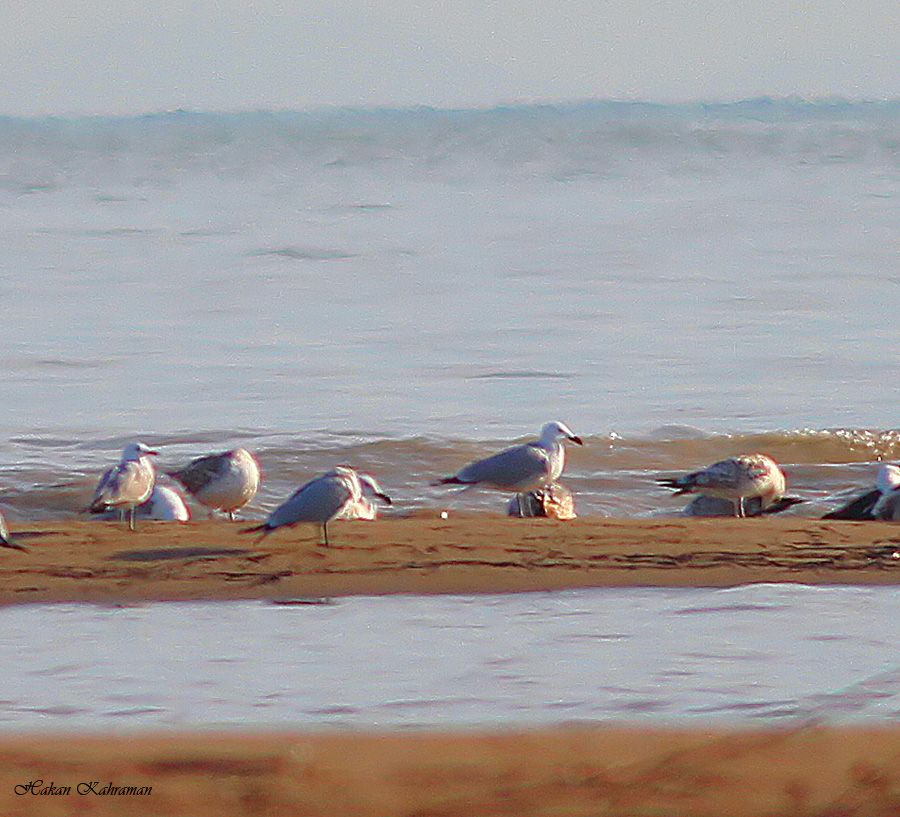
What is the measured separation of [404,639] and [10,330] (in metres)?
10.7

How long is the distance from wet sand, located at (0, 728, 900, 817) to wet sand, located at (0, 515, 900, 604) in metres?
1.82

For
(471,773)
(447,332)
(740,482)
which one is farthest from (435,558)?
(447,332)

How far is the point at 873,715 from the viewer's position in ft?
A: 15.8

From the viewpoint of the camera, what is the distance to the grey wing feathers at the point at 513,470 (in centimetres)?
820

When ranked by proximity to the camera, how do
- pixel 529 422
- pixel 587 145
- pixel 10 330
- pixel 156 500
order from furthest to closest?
pixel 587 145 < pixel 10 330 < pixel 529 422 < pixel 156 500

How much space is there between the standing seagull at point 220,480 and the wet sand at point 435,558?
29.4 inches

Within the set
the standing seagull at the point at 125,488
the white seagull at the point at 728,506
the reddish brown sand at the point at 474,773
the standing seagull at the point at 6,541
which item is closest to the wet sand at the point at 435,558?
the standing seagull at the point at 6,541

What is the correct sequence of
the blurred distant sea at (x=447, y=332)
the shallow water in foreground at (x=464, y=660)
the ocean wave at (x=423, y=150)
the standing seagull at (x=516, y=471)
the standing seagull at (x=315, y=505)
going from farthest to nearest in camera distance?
the ocean wave at (x=423, y=150), the blurred distant sea at (x=447, y=332), the standing seagull at (x=516, y=471), the standing seagull at (x=315, y=505), the shallow water in foreground at (x=464, y=660)

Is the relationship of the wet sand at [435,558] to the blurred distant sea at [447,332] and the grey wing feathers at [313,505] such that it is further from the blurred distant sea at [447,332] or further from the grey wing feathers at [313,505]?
the blurred distant sea at [447,332]

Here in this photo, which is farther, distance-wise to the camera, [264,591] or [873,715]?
[264,591]

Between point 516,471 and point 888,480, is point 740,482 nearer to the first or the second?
point 888,480

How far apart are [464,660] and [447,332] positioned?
34.0 ft

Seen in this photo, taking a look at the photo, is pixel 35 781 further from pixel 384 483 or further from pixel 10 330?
pixel 10 330

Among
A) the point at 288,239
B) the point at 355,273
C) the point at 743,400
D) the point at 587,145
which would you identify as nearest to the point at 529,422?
the point at 743,400
